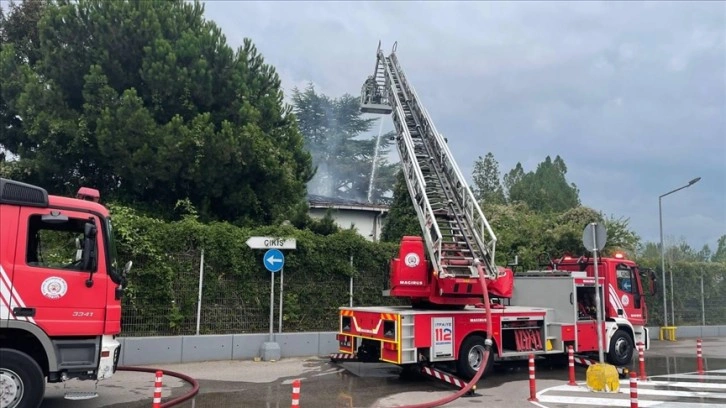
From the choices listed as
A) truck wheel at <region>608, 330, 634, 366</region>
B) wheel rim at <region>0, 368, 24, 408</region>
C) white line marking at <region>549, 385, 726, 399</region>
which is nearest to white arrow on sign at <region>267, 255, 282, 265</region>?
white line marking at <region>549, 385, 726, 399</region>

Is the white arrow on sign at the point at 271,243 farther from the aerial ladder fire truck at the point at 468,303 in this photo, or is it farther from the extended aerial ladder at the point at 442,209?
the extended aerial ladder at the point at 442,209

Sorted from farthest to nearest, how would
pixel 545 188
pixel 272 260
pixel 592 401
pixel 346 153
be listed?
pixel 346 153 < pixel 545 188 < pixel 272 260 < pixel 592 401

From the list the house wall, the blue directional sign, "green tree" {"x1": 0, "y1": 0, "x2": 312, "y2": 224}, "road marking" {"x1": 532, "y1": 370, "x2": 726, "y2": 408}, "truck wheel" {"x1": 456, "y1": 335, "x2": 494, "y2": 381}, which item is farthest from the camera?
the house wall

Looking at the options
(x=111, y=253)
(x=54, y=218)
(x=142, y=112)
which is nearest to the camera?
(x=54, y=218)

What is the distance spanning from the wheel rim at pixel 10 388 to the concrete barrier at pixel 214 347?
4.97 metres

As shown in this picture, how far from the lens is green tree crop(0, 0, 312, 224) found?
15.5 metres

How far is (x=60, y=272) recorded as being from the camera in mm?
7742

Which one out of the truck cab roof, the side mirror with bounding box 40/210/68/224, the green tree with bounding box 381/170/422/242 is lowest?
the side mirror with bounding box 40/210/68/224

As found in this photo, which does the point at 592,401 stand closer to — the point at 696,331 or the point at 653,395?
the point at 653,395

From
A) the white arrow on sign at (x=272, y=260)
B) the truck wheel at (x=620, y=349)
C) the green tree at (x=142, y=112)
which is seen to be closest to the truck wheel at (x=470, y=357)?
the truck wheel at (x=620, y=349)

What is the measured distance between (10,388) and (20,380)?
13cm

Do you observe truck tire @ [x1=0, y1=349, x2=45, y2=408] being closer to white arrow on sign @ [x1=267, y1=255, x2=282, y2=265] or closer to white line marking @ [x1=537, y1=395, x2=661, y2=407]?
white arrow on sign @ [x1=267, y1=255, x2=282, y2=265]

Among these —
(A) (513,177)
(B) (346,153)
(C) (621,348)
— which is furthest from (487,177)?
(C) (621,348)

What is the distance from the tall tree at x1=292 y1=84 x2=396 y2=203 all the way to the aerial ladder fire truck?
3192 cm
